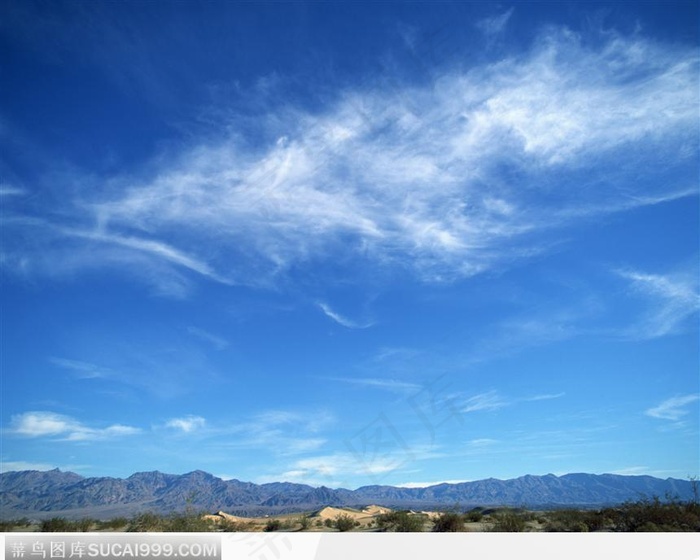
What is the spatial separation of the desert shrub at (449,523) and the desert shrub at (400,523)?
28.2 inches

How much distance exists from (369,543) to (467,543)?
9.17ft

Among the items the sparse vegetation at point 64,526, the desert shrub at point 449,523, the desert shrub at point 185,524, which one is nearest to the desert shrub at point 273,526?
the desert shrub at point 185,524

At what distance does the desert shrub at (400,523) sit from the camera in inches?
930

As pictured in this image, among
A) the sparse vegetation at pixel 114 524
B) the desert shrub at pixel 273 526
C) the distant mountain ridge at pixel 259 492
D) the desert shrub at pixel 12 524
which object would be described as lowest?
the desert shrub at pixel 273 526

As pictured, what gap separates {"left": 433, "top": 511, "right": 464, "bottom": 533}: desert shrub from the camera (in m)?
23.5

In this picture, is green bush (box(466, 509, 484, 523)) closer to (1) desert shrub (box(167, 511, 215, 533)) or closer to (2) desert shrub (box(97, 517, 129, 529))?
(1) desert shrub (box(167, 511, 215, 533))

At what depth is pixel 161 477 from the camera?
175750 mm

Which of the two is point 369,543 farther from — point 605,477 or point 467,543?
point 605,477

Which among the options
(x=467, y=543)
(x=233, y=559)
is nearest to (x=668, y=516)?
(x=467, y=543)

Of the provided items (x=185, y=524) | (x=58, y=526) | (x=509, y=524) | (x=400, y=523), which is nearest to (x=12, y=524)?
(x=58, y=526)

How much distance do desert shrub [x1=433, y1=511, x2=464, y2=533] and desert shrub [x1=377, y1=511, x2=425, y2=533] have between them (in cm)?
72

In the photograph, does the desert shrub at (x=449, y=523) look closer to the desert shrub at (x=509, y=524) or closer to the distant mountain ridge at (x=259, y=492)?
the desert shrub at (x=509, y=524)

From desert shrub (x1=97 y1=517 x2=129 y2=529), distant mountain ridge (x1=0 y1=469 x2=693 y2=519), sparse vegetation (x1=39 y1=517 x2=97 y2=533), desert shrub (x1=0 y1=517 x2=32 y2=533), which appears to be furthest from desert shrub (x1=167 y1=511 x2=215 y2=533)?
distant mountain ridge (x1=0 y1=469 x2=693 y2=519)

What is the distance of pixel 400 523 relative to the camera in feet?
80.3
